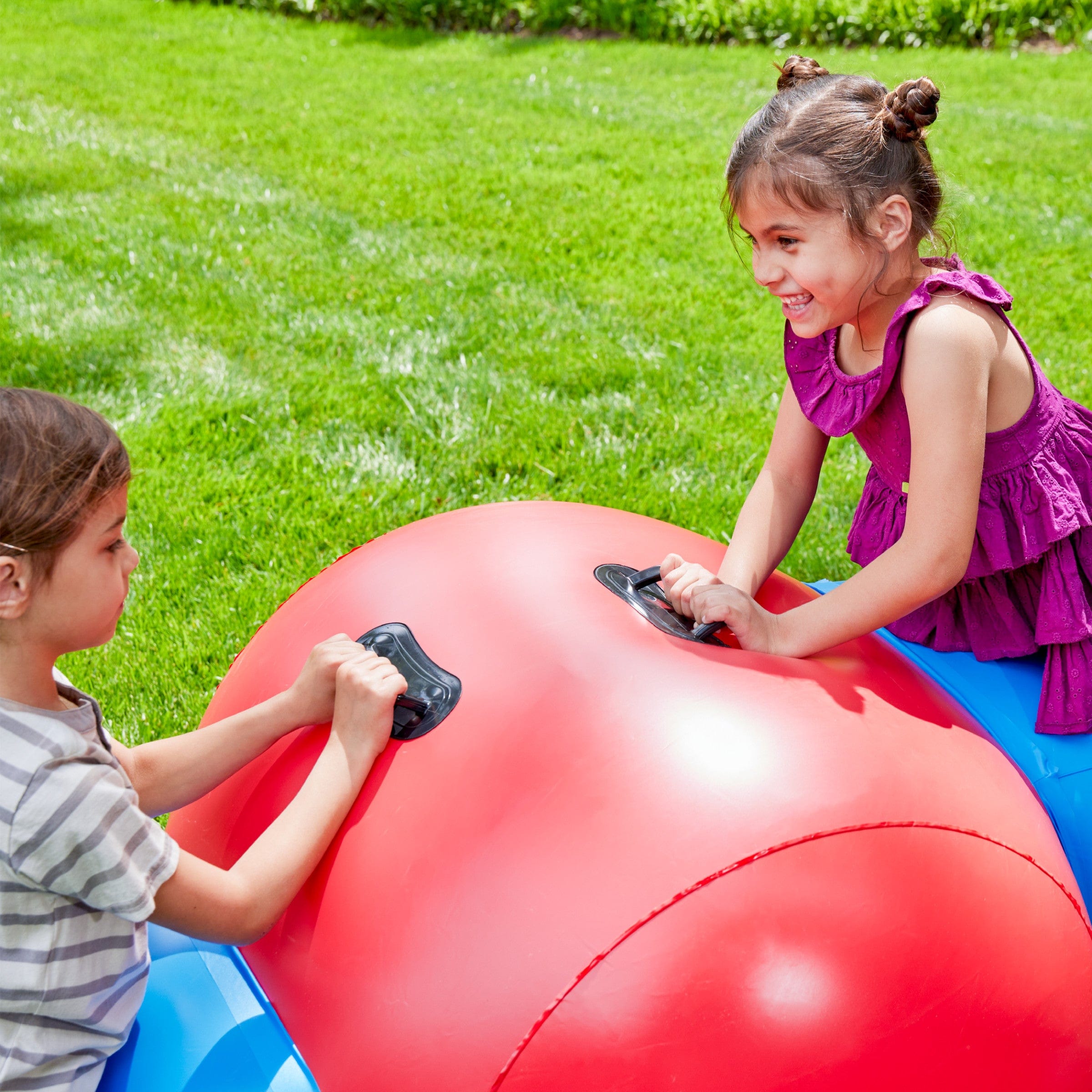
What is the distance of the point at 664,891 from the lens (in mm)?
1360

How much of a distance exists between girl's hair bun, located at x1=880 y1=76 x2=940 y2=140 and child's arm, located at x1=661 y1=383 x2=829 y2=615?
0.51 meters

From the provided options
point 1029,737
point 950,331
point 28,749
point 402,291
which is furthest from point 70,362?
point 1029,737

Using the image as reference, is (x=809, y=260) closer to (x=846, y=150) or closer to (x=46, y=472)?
(x=846, y=150)

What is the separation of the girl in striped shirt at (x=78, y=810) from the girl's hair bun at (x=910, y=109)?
119cm

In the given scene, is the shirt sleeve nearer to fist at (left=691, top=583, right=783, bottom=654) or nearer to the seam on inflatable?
the seam on inflatable

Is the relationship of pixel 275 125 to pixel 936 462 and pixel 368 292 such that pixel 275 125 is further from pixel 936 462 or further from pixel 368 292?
pixel 936 462

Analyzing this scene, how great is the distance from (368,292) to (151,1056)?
3.99m

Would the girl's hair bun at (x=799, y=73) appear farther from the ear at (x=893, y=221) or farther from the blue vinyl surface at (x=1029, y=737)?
the blue vinyl surface at (x=1029, y=737)

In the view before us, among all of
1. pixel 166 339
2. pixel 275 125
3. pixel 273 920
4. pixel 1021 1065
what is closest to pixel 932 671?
pixel 1021 1065

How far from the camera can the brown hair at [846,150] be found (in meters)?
1.87

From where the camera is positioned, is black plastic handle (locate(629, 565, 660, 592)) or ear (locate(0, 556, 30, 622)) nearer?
ear (locate(0, 556, 30, 622))

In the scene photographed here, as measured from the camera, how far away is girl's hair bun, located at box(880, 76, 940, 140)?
1.86m

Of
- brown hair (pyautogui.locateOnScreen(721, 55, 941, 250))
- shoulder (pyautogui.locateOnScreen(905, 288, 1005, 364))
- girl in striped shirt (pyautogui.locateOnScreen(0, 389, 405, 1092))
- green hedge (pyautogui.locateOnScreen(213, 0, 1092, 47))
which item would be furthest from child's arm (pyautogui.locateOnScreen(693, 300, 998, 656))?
green hedge (pyautogui.locateOnScreen(213, 0, 1092, 47))

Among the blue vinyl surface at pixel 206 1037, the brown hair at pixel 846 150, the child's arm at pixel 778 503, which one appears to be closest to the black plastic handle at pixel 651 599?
the child's arm at pixel 778 503
